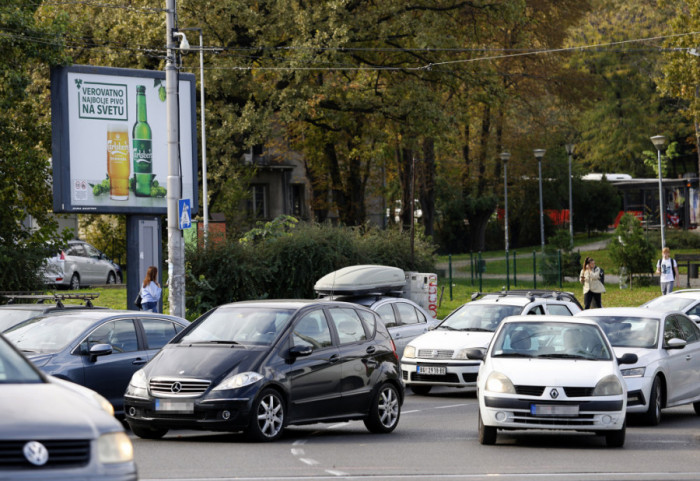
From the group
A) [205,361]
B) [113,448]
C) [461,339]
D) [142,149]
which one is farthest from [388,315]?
[113,448]

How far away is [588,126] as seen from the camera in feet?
246

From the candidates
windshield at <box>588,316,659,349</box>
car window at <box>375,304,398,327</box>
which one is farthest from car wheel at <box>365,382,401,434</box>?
car window at <box>375,304,398,327</box>

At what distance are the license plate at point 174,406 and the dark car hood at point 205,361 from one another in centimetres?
29

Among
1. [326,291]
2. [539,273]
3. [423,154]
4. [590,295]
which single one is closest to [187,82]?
[326,291]

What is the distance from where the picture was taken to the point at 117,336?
14.2 metres

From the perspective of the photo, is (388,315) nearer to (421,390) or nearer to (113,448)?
(421,390)

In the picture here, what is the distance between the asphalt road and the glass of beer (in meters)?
11.2

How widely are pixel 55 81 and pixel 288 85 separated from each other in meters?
15.1

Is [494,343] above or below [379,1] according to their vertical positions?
below

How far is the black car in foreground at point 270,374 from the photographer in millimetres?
12094

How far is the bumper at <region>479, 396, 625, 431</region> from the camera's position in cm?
1233

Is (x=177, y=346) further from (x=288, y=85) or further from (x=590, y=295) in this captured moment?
(x=288, y=85)

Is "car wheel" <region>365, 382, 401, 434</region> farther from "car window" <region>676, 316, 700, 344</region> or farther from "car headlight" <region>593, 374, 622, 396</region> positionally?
"car window" <region>676, 316, 700, 344</region>

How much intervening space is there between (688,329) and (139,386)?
8.11 m
